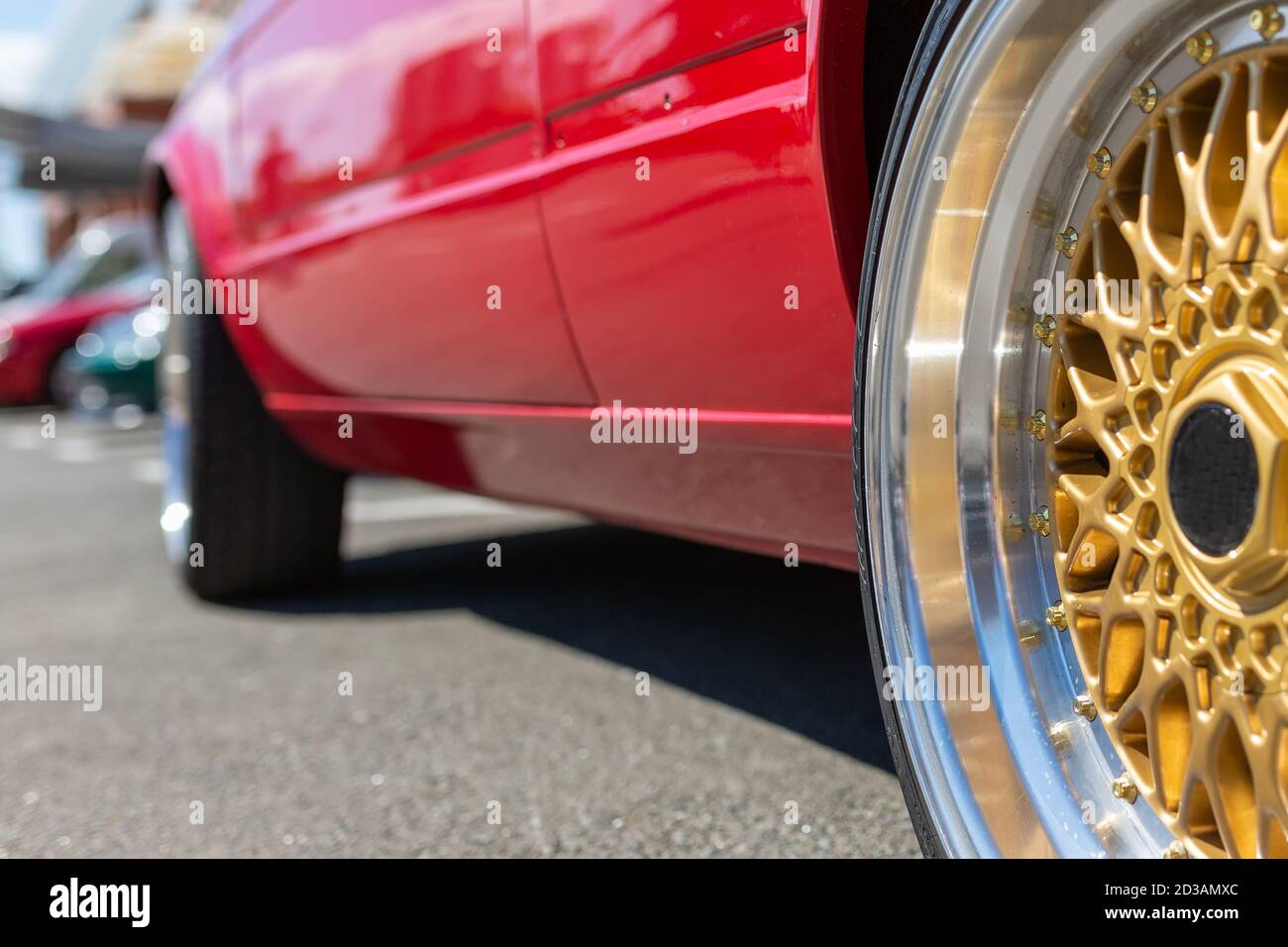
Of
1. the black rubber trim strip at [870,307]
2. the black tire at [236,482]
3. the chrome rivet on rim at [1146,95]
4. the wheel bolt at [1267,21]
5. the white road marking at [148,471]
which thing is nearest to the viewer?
the wheel bolt at [1267,21]

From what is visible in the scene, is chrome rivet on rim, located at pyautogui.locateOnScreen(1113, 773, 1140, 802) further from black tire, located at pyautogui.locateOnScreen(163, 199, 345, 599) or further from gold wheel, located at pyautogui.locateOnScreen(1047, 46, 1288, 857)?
black tire, located at pyautogui.locateOnScreen(163, 199, 345, 599)

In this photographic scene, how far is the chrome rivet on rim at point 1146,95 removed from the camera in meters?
1.12

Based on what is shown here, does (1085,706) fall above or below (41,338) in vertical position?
below

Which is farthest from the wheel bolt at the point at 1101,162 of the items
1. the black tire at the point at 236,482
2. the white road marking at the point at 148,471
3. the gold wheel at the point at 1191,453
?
the white road marking at the point at 148,471

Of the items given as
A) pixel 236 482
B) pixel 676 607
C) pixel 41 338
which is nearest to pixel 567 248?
pixel 676 607

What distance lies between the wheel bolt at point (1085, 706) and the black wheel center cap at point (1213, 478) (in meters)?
0.24

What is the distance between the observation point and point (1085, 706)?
1.25m

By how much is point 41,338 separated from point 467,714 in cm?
1053

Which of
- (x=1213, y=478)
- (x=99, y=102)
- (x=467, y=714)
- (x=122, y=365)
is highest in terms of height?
(x=99, y=102)

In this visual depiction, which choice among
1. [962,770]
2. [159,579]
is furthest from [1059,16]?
[159,579]

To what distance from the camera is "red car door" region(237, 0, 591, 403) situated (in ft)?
6.24

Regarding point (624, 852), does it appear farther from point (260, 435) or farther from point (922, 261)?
point (260, 435)

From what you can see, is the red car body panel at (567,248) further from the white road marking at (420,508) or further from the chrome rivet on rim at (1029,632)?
the white road marking at (420,508)

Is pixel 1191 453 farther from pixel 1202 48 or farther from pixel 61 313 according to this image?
pixel 61 313
